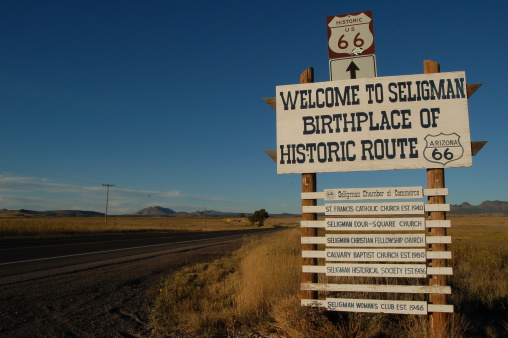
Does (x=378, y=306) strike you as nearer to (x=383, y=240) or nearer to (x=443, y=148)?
(x=383, y=240)

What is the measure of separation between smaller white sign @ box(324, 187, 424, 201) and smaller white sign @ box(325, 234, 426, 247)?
0.48 m

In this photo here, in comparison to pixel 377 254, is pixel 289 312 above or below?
below

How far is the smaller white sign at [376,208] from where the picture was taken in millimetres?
4551

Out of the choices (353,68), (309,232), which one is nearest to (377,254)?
(309,232)

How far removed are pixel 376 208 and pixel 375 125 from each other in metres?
1.14

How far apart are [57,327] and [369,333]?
162 inches

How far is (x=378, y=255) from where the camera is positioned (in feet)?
15.0

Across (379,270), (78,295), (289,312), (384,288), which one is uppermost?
(379,270)

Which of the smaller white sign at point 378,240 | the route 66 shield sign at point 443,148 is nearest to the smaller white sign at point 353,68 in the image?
the route 66 shield sign at point 443,148

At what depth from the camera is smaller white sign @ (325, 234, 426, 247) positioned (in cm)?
452

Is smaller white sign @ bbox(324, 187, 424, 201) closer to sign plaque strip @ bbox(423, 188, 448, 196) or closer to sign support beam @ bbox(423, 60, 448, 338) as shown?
sign plaque strip @ bbox(423, 188, 448, 196)

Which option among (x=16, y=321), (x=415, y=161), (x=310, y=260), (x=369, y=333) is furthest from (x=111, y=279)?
(x=415, y=161)

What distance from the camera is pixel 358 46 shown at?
5477 mm

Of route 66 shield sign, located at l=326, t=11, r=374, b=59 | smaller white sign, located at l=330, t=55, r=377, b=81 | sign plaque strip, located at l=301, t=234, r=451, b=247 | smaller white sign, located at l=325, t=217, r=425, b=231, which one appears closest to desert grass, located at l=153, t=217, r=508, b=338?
sign plaque strip, located at l=301, t=234, r=451, b=247
